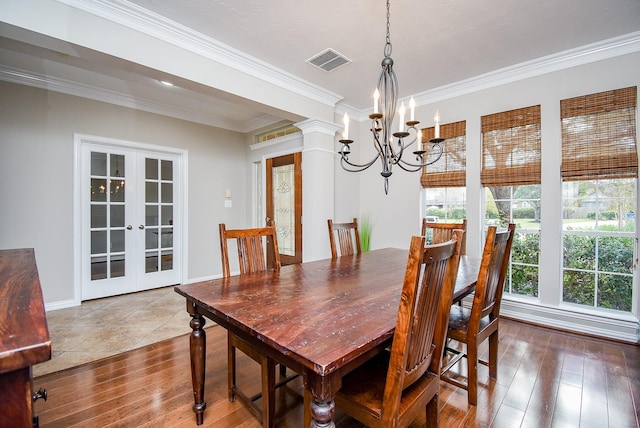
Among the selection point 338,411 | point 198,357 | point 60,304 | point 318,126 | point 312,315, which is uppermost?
point 318,126

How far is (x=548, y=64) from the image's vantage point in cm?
294

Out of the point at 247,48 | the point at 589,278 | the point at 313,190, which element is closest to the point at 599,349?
the point at 589,278

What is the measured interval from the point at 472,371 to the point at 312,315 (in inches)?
47.7

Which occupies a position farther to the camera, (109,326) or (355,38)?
(109,326)

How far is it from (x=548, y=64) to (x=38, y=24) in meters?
4.33

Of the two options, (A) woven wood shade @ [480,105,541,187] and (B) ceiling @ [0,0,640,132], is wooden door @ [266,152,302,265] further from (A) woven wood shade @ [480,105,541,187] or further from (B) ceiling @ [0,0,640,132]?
(A) woven wood shade @ [480,105,541,187]

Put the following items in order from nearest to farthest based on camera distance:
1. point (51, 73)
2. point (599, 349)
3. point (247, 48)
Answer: point (599, 349), point (247, 48), point (51, 73)

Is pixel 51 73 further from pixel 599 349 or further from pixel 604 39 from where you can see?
pixel 599 349

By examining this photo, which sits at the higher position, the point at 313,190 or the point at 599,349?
the point at 313,190

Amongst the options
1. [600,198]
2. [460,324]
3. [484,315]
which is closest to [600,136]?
[600,198]

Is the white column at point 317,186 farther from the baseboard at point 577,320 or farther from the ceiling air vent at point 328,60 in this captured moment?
the baseboard at point 577,320

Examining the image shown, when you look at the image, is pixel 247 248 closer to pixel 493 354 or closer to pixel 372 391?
pixel 372 391

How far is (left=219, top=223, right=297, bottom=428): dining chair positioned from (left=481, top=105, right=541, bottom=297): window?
266 cm

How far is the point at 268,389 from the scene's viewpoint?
1.46m
